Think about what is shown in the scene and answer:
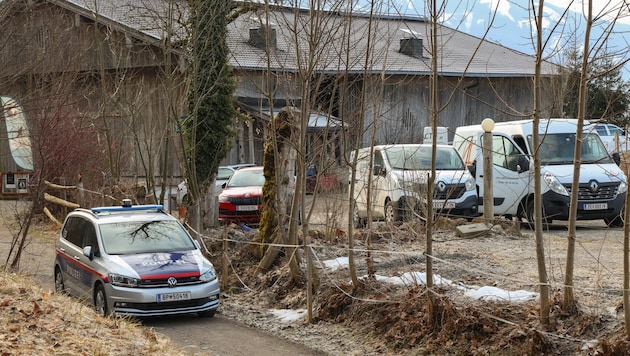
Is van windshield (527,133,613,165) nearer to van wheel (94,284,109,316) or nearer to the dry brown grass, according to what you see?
van wheel (94,284,109,316)

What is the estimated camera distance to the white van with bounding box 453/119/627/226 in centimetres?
1838

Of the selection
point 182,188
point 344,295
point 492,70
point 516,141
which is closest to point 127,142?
point 182,188

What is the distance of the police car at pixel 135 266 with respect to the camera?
1196cm

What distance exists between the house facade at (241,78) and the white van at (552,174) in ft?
5.23

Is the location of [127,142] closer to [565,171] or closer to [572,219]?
[565,171]

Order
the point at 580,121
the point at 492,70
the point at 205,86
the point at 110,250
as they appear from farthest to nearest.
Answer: the point at 492,70, the point at 205,86, the point at 110,250, the point at 580,121

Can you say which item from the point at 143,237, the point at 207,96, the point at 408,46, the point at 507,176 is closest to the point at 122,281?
the point at 143,237

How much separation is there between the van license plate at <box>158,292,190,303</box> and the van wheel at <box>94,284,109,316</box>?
798 millimetres

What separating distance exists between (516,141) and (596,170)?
6.89 ft

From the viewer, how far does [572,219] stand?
834 centimetres

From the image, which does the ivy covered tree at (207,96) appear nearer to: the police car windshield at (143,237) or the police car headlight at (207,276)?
the police car windshield at (143,237)

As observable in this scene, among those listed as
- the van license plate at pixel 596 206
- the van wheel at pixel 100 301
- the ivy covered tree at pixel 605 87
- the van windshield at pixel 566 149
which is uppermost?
the ivy covered tree at pixel 605 87

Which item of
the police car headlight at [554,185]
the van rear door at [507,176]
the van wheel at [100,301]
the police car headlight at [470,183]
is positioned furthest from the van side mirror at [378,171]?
the van wheel at [100,301]

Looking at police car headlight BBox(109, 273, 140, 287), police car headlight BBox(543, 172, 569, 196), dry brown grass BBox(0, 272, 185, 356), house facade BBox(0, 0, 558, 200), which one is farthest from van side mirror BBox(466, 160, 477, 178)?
dry brown grass BBox(0, 272, 185, 356)
